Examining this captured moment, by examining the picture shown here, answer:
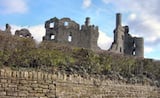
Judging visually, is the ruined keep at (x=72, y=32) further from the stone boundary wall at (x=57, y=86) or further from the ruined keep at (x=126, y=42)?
the stone boundary wall at (x=57, y=86)

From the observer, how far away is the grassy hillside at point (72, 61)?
13297 mm

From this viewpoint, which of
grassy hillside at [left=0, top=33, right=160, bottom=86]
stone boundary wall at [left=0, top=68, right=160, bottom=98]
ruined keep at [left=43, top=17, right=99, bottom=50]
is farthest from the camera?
ruined keep at [left=43, top=17, right=99, bottom=50]

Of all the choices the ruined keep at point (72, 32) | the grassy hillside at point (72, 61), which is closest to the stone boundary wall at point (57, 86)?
the grassy hillside at point (72, 61)

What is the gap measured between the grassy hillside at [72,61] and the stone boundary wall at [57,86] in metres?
0.47

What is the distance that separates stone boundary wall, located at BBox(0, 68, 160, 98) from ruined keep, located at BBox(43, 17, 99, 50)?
1565 inches

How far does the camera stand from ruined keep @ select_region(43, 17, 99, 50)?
55.6 meters

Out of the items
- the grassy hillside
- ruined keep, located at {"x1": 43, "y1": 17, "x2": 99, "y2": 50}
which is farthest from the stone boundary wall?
ruined keep, located at {"x1": 43, "y1": 17, "x2": 99, "y2": 50}

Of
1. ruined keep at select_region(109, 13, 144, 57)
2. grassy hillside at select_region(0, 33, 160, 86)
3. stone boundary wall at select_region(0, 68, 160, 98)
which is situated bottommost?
stone boundary wall at select_region(0, 68, 160, 98)

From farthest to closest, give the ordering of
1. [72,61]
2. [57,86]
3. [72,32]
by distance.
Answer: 1. [72,32]
2. [72,61]
3. [57,86]

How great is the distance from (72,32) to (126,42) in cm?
1042

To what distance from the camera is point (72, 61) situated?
15016 millimetres

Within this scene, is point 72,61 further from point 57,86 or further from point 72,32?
Answer: point 72,32

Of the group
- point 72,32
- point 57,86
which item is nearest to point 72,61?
point 57,86

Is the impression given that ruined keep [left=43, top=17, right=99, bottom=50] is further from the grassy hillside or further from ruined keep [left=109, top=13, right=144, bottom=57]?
the grassy hillside
